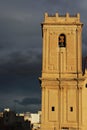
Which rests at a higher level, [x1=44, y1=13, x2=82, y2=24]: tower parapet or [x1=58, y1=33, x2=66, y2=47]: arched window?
[x1=44, y1=13, x2=82, y2=24]: tower parapet

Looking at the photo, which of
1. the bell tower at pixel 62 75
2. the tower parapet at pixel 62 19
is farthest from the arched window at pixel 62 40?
the tower parapet at pixel 62 19

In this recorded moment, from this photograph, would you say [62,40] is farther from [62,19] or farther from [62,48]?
[62,19]

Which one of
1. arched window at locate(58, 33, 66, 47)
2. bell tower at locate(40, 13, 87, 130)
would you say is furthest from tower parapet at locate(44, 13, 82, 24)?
arched window at locate(58, 33, 66, 47)

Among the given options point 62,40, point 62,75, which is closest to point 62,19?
point 62,40

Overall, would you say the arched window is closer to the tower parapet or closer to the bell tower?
the bell tower

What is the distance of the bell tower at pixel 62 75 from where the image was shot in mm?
47719

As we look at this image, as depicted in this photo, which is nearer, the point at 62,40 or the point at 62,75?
the point at 62,75

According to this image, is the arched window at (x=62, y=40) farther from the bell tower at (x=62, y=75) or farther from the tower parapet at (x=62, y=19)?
the tower parapet at (x=62, y=19)

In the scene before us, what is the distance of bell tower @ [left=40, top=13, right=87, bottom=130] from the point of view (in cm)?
4772

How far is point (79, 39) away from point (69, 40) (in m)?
1.16

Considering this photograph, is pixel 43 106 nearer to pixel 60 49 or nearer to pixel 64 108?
pixel 64 108

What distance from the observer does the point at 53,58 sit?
49.0 metres

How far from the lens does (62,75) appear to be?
160 feet

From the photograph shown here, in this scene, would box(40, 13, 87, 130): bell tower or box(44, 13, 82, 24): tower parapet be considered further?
box(44, 13, 82, 24): tower parapet
